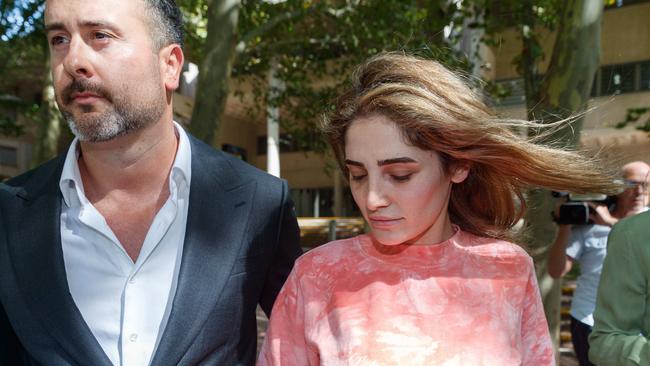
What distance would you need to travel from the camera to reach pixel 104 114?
1.85m

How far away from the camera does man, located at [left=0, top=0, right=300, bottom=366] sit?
1776 mm

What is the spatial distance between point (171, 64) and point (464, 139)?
94cm

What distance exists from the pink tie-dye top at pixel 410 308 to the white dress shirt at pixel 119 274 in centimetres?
33

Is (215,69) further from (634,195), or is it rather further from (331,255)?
(331,255)

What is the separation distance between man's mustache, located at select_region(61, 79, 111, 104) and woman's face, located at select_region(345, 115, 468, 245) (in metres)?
0.70

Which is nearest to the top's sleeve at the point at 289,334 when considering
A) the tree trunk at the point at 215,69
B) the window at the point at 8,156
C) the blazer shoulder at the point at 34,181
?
the blazer shoulder at the point at 34,181

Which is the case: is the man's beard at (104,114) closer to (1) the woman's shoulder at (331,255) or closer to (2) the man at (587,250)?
(1) the woman's shoulder at (331,255)

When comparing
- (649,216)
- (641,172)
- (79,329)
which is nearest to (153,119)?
(79,329)

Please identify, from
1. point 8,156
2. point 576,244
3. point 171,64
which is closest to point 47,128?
point 576,244

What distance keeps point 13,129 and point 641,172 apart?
24.9 ft

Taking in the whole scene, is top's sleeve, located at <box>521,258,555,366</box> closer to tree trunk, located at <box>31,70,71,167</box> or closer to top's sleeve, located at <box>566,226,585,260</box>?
top's sleeve, located at <box>566,226,585,260</box>

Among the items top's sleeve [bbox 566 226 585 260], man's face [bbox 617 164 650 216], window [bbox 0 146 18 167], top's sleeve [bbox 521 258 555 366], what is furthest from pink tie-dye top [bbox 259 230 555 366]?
window [bbox 0 146 18 167]

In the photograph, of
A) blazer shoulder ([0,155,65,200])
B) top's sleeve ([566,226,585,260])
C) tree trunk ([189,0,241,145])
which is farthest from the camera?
tree trunk ([189,0,241,145])

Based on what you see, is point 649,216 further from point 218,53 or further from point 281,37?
point 281,37
